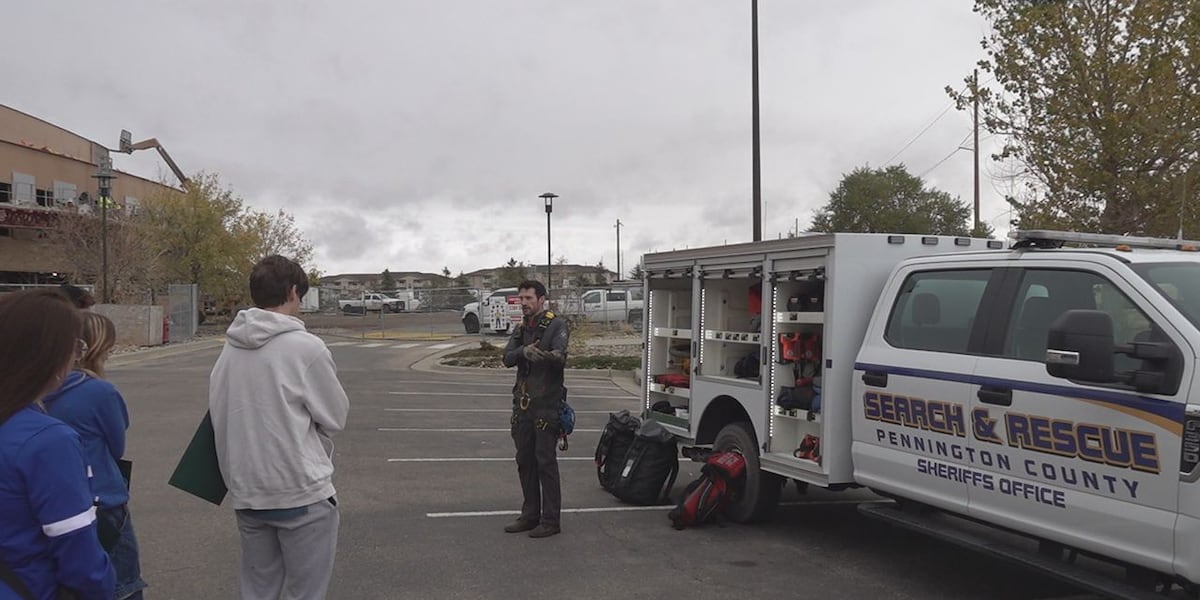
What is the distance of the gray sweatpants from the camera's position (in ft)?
11.5

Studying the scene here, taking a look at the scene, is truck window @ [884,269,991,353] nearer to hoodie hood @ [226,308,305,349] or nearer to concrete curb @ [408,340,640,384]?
hoodie hood @ [226,308,305,349]

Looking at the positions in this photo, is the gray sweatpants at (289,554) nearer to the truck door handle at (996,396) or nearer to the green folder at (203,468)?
the green folder at (203,468)

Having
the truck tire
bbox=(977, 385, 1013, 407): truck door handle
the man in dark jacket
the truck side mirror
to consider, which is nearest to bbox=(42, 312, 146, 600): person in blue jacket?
the man in dark jacket

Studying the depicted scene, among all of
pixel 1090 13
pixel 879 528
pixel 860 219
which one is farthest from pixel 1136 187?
pixel 860 219

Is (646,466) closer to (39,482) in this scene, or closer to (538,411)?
(538,411)

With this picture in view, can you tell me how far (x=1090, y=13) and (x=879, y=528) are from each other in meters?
10.5

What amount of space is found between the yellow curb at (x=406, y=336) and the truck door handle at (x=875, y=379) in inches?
1062

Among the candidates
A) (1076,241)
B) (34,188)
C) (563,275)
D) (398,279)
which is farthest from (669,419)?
(398,279)

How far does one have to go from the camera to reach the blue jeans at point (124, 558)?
342cm

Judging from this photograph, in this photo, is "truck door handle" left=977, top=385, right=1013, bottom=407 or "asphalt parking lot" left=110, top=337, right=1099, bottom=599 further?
"asphalt parking lot" left=110, top=337, right=1099, bottom=599

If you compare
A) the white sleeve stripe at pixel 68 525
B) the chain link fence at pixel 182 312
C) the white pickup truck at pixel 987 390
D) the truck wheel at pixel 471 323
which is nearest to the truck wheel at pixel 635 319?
the truck wheel at pixel 471 323

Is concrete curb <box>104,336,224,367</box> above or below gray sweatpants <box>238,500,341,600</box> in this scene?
below

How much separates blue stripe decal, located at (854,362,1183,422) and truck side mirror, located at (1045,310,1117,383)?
0.44 ft

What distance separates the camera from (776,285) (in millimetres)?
6598
